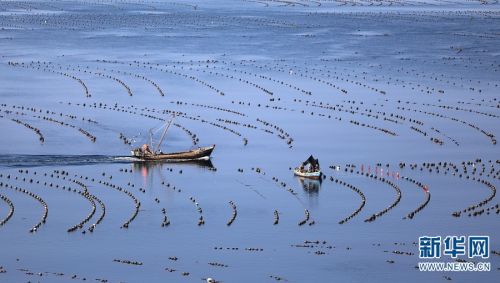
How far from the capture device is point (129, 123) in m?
103

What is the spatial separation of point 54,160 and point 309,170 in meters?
16.4

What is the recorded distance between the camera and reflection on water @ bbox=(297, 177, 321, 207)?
75.9m

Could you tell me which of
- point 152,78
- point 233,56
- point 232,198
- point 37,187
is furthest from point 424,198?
point 233,56

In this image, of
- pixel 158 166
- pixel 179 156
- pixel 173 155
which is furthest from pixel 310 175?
pixel 173 155

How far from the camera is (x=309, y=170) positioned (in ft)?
270

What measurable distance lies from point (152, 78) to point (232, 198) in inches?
2240

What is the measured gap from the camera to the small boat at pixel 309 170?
81.8 meters

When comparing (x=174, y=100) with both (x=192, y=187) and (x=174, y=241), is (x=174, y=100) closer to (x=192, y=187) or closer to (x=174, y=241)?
→ (x=192, y=187)

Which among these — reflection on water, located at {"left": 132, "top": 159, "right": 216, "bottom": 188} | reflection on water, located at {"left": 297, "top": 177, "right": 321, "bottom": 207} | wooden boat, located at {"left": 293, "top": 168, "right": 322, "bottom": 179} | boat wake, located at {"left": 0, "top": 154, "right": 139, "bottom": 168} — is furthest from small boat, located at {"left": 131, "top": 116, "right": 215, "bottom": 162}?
reflection on water, located at {"left": 297, "top": 177, "right": 321, "bottom": 207}

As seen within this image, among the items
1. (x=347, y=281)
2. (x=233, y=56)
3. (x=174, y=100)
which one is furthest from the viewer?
(x=233, y=56)

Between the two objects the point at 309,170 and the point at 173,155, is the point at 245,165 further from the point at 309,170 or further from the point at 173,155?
the point at 309,170

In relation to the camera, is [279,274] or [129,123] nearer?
[279,274]

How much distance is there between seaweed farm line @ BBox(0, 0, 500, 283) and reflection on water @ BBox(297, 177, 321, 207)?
0.11 m

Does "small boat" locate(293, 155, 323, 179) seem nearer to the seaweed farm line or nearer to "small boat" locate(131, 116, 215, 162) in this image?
the seaweed farm line
